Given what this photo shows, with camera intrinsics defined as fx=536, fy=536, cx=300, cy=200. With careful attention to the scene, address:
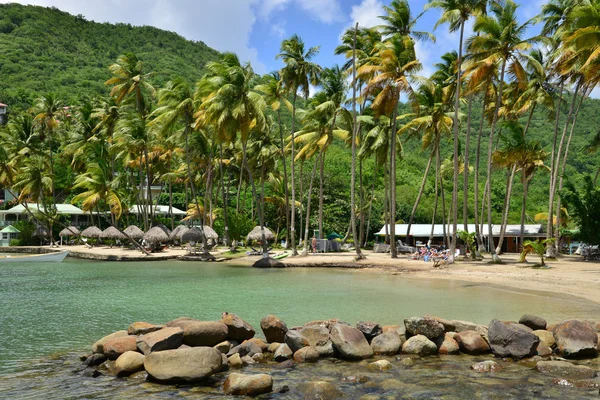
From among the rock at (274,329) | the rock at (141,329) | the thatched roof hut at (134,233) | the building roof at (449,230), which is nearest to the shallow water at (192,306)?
the rock at (141,329)

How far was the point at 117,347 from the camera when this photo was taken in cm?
992

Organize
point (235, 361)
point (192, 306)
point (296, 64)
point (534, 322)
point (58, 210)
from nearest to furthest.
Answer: point (235, 361) → point (534, 322) → point (192, 306) → point (296, 64) → point (58, 210)

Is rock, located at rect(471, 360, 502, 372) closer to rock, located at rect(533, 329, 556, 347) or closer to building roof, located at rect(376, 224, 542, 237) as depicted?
rock, located at rect(533, 329, 556, 347)

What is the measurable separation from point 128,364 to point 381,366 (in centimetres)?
443

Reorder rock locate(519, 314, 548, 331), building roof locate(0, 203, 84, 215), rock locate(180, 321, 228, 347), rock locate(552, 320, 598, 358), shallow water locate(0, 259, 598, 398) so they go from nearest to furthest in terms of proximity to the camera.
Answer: shallow water locate(0, 259, 598, 398) < rock locate(552, 320, 598, 358) < rock locate(180, 321, 228, 347) < rock locate(519, 314, 548, 331) < building roof locate(0, 203, 84, 215)

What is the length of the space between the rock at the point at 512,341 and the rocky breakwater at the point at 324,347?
0.02 meters

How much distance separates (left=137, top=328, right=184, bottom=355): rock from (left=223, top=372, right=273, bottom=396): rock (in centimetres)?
199

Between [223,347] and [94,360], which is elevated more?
[223,347]

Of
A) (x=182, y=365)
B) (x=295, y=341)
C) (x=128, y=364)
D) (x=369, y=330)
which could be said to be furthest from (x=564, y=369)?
(x=128, y=364)

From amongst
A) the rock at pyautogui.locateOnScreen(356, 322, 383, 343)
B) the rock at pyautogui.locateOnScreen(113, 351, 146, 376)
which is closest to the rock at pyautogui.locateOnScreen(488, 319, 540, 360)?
the rock at pyautogui.locateOnScreen(356, 322, 383, 343)

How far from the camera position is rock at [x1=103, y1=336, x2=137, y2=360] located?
9.87 m

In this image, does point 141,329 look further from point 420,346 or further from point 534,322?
point 534,322

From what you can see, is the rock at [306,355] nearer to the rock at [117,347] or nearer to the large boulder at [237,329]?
the large boulder at [237,329]

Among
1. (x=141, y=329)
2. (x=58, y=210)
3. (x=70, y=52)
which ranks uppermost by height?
(x=70, y=52)
